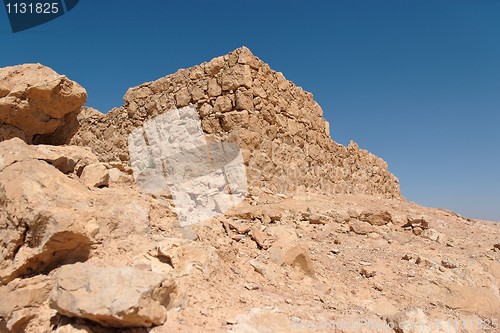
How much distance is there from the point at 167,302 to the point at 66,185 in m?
1.75

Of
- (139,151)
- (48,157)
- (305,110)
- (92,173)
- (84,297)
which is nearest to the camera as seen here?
(84,297)

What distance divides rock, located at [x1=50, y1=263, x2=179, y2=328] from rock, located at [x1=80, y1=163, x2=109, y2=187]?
205 centimetres

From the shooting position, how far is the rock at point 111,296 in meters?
2.57

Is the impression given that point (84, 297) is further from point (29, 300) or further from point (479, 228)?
point (479, 228)

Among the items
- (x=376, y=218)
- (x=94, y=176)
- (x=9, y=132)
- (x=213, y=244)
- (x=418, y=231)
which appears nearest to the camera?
(x=213, y=244)

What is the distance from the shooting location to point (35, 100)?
523cm

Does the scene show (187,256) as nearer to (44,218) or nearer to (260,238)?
(44,218)

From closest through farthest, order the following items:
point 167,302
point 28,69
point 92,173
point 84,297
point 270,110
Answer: point 84,297
point 167,302
point 92,173
point 28,69
point 270,110

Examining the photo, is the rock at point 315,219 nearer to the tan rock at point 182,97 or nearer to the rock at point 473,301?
the rock at point 473,301

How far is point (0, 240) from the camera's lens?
10.9 ft

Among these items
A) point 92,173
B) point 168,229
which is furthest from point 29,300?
point 92,173

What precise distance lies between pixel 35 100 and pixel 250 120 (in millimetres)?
3762

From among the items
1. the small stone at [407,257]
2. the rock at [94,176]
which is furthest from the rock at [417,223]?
the rock at [94,176]

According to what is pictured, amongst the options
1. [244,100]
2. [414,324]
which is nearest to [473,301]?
[414,324]
